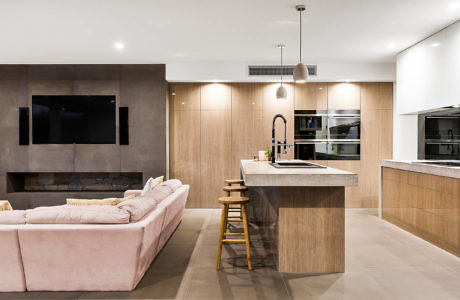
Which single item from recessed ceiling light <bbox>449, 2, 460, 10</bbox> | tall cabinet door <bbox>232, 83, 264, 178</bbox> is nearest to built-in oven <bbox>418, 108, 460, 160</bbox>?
recessed ceiling light <bbox>449, 2, 460, 10</bbox>

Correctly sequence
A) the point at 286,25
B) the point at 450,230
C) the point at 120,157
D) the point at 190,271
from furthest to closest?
the point at 120,157, the point at 286,25, the point at 450,230, the point at 190,271

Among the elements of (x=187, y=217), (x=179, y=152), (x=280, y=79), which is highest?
(x=280, y=79)

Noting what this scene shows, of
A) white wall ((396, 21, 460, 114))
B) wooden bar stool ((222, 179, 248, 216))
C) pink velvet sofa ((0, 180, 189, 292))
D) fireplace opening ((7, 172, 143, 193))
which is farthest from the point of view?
fireplace opening ((7, 172, 143, 193))

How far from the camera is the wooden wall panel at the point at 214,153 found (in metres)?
6.52

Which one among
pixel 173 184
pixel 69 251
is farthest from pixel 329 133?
pixel 69 251

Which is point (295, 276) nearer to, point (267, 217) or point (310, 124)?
point (267, 217)

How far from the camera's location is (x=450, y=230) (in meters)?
3.82

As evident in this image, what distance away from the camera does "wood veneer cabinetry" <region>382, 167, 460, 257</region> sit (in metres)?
3.77

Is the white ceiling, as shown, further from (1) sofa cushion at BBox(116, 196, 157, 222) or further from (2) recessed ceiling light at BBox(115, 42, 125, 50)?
(1) sofa cushion at BBox(116, 196, 157, 222)

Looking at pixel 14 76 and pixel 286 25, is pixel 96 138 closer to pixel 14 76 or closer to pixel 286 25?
pixel 14 76

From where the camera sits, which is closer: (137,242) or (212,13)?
(137,242)

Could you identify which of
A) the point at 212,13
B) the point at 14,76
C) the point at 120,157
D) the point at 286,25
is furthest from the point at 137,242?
the point at 14,76

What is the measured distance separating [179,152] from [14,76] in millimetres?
3360

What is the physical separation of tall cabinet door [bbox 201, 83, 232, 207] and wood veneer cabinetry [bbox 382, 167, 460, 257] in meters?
2.81
